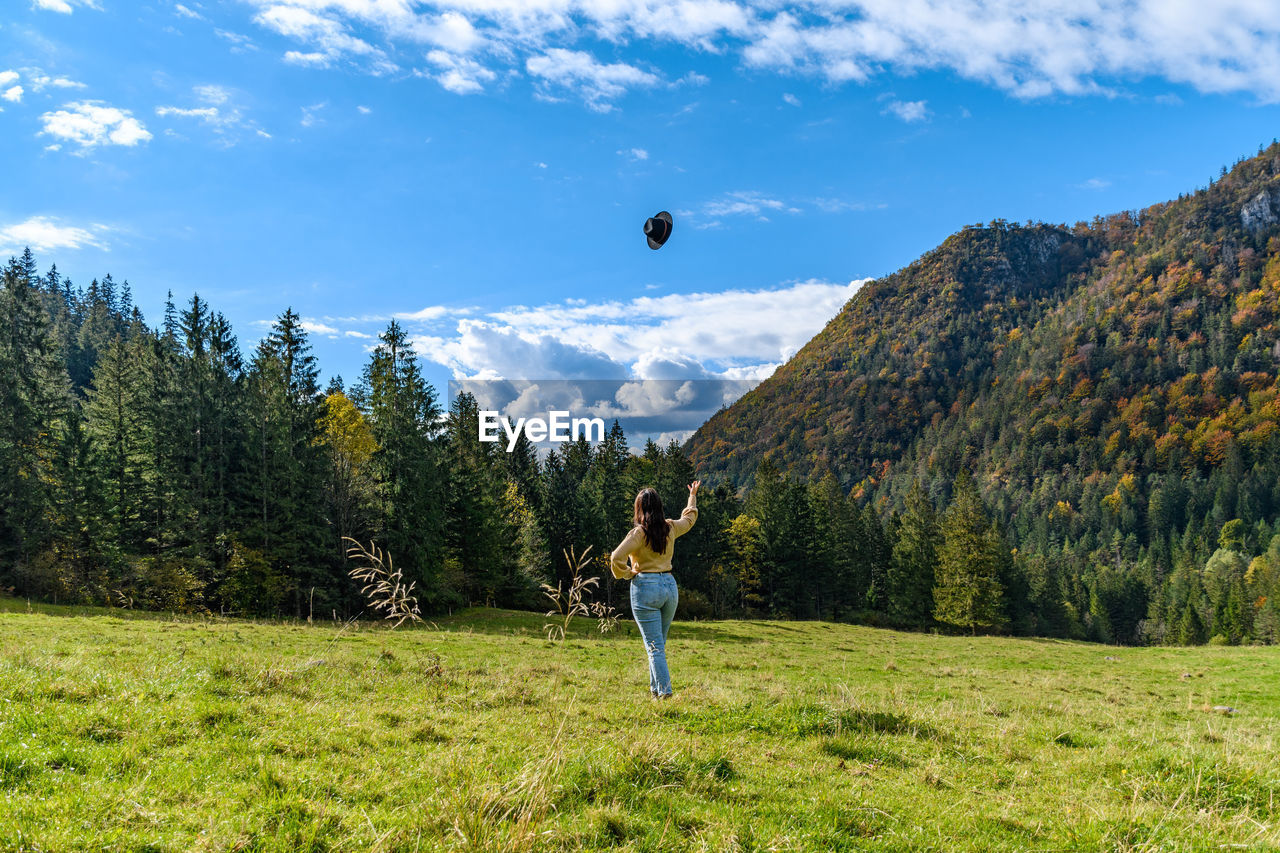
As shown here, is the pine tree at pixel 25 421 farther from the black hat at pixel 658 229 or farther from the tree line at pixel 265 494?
the black hat at pixel 658 229

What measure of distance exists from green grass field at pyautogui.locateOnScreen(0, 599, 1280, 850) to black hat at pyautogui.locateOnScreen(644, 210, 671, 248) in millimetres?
5672

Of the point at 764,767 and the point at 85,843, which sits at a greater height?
the point at 85,843

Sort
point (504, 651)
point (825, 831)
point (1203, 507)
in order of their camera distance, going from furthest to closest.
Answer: point (1203, 507)
point (504, 651)
point (825, 831)

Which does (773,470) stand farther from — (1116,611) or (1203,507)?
(1203,507)

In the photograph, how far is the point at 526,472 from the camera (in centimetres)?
6406

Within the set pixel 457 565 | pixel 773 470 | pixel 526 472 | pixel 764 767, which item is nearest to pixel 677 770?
pixel 764 767

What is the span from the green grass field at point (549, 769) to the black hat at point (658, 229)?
5672 mm

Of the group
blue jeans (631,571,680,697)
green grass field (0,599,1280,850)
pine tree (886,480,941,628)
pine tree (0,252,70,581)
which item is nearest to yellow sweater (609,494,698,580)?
blue jeans (631,571,680,697)

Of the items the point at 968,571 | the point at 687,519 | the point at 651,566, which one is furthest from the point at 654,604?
the point at 968,571

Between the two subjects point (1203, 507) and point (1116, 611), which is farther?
point (1203, 507)

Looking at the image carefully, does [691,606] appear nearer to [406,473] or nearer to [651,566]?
[406,473]

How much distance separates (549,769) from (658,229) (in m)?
6.24

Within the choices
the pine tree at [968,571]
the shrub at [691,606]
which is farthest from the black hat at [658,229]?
the pine tree at [968,571]

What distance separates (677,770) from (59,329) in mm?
138650
